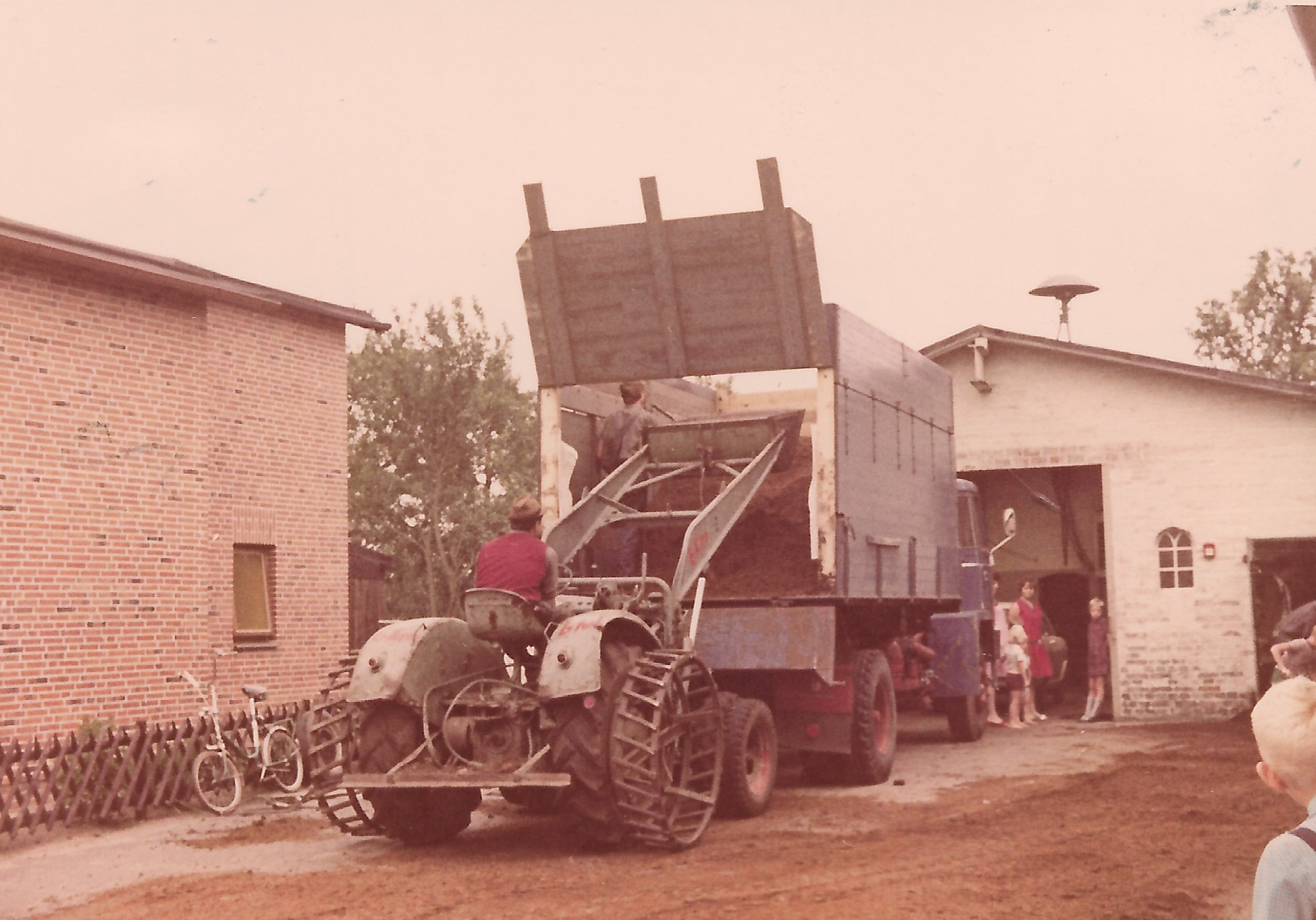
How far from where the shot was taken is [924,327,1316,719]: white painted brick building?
787 inches

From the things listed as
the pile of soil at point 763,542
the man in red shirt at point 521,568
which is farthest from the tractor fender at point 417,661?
the pile of soil at point 763,542

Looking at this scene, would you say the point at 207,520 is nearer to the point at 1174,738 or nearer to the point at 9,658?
the point at 9,658

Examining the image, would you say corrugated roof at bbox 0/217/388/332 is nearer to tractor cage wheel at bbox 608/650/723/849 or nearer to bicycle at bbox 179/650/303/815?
bicycle at bbox 179/650/303/815

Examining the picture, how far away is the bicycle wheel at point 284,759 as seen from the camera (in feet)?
44.8

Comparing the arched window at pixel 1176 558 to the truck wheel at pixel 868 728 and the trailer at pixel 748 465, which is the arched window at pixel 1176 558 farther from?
the truck wheel at pixel 868 728

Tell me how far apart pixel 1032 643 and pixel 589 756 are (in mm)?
13150

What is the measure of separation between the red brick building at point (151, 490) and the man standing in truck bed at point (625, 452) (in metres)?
5.11

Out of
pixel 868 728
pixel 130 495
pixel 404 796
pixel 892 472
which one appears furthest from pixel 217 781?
pixel 892 472

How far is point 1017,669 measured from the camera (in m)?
19.5

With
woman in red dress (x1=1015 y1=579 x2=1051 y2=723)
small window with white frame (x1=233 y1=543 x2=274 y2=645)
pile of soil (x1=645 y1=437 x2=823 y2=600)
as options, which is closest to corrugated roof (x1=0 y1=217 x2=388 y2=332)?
small window with white frame (x1=233 y1=543 x2=274 y2=645)

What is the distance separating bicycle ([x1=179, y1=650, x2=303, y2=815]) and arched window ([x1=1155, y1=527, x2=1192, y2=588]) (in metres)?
12.1

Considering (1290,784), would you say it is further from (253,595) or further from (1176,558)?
(1176,558)

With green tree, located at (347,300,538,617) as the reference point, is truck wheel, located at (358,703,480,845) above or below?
below

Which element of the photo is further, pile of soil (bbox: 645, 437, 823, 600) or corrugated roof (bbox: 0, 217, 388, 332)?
corrugated roof (bbox: 0, 217, 388, 332)
